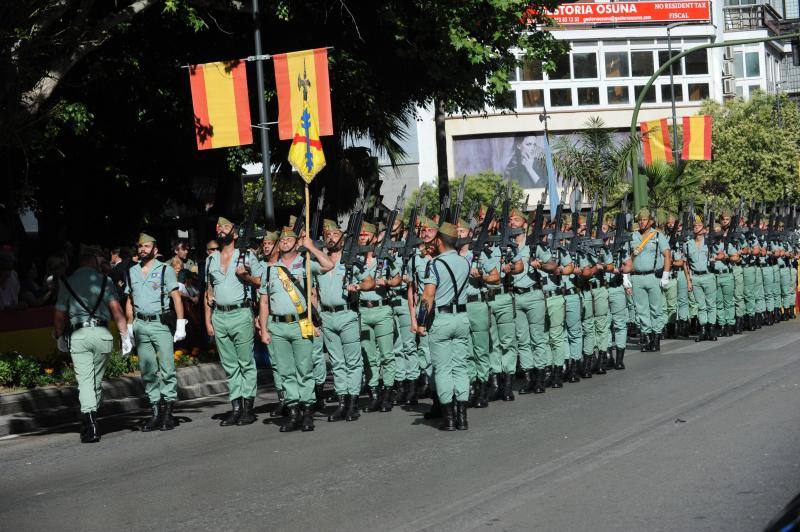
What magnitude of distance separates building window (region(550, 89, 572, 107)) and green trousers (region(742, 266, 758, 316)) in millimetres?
40486

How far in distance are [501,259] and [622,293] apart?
336cm

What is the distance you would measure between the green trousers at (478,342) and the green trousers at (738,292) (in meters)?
9.98

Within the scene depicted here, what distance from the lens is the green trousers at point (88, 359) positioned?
1141 cm

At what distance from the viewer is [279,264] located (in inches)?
459

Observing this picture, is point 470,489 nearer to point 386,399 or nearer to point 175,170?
point 386,399

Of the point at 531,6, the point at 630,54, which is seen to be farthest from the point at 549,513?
the point at 630,54

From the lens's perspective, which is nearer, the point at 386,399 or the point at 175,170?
the point at 386,399

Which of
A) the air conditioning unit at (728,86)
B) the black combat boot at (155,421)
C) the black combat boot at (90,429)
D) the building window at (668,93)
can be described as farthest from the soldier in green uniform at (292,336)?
the air conditioning unit at (728,86)

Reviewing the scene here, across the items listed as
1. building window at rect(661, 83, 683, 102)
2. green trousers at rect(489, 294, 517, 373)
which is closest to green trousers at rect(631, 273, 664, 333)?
green trousers at rect(489, 294, 517, 373)

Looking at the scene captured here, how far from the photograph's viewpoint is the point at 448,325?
35.4ft

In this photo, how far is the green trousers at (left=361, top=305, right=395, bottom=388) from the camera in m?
13.0

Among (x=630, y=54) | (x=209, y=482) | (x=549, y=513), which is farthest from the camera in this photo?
(x=630, y=54)

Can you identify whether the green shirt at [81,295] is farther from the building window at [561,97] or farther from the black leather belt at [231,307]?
the building window at [561,97]

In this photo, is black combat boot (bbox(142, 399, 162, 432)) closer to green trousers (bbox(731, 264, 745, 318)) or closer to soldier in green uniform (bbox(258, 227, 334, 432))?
soldier in green uniform (bbox(258, 227, 334, 432))
